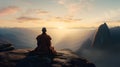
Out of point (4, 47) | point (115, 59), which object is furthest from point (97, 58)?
point (4, 47)

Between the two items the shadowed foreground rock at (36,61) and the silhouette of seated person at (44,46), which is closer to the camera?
the shadowed foreground rock at (36,61)

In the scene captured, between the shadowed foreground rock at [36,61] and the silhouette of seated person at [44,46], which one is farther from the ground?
the silhouette of seated person at [44,46]

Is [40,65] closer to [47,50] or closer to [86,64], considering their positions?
[47,50]

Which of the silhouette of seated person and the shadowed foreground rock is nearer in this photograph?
the shadowed foreground rock

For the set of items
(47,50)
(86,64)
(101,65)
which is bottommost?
(101,65)

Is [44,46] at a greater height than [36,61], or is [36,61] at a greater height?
[44,46]

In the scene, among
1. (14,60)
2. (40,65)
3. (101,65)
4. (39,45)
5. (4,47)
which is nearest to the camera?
(40,65)

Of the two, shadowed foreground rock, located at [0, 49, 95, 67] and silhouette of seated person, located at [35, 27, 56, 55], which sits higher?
silhouette of seated person, located at [35, 27, 56, 55]

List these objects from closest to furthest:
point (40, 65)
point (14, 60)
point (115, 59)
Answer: point (40, 65) < point (14, 60) < point (115, 59)

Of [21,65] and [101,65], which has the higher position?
[21,65]

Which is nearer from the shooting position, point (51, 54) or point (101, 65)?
point (51, 54)

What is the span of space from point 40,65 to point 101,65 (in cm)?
13215

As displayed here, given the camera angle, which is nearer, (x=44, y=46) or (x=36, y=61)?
(x=36, y=61)

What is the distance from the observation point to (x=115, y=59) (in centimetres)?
18262
